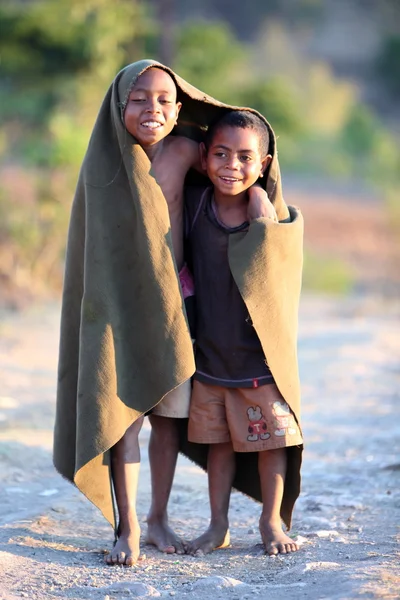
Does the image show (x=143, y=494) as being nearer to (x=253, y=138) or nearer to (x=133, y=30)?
(x=253, y=138)

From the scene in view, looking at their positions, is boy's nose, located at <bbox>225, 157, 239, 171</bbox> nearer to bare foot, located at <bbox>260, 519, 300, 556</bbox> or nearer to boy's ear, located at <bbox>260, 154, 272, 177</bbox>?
boy's ear, located at <bbox>260, 154, 272, 177</bbox>

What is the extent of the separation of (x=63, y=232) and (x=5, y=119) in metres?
1.71

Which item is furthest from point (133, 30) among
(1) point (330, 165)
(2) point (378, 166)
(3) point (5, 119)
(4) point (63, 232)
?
(1) point (330, 165)

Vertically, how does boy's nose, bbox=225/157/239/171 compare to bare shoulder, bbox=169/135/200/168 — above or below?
below

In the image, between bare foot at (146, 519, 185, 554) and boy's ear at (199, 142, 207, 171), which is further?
bare foot at (146, 519, 185, 554)

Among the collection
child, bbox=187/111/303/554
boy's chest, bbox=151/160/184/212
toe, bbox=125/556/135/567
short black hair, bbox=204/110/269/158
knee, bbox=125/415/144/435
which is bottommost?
toe, bbox=125/556/135/567

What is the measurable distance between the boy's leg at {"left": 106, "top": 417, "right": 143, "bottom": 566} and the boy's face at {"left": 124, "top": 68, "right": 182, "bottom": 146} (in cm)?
105

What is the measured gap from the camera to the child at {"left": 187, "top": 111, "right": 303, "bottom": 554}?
11.7ft

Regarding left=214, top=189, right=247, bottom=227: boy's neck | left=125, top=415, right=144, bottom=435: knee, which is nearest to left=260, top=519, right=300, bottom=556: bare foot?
left=125, top=415, right=144, bottom=435: knee

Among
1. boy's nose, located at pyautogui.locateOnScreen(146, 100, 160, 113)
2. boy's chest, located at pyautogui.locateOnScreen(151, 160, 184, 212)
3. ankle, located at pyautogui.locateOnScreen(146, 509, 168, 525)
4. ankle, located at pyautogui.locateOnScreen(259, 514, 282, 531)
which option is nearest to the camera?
boy's nose, located at pyautogui.locateOnScreen(146, 100, 160, 113)

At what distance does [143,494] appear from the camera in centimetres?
468

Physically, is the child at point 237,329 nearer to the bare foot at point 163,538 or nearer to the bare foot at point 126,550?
the bare foot at point 163,538

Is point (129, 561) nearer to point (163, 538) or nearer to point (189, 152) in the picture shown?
point (163, 538)

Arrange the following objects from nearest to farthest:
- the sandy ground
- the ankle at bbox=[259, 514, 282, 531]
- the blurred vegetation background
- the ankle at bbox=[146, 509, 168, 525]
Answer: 1. the sandy ground
2. the ankle at bbox=[259, 514, 282, 531]
3. the ankle at bbox=[146, 509, 168, 525]
4. the blurred vegetation background
